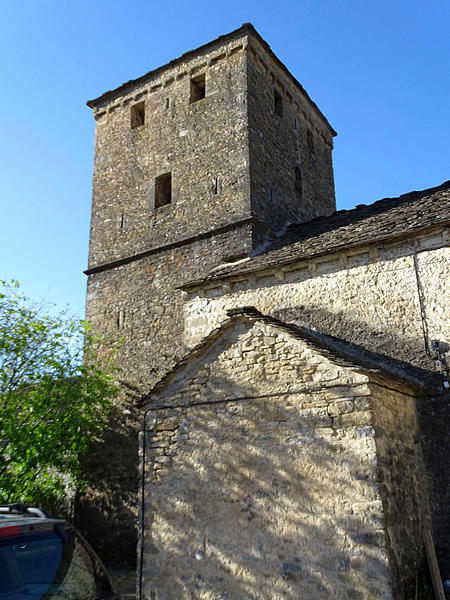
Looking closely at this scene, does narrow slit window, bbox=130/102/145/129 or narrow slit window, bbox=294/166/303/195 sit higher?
narrow slit window, bbox=130/102/145/129

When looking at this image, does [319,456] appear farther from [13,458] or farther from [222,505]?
[13,458]

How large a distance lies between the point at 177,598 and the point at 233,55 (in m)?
13.1

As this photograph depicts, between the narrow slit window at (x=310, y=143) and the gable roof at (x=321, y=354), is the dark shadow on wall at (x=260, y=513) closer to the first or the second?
the gable roof at (x=321, y=354)

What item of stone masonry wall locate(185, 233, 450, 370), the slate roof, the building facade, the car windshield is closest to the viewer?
the car windshield

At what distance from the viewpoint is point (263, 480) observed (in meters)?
6.77

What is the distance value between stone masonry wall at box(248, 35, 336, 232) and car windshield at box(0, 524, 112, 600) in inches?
380

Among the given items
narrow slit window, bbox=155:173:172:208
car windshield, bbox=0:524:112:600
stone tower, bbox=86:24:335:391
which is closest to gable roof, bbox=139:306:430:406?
stone tower, bbox=86:24:335:391

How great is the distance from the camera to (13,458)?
34.0 ft

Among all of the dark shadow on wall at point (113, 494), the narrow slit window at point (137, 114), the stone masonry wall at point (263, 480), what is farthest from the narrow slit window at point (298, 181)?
the stone masonry wall at point (263, 480)

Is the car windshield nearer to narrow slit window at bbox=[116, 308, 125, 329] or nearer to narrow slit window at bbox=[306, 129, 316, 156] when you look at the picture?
narrow slit window at bbox=[116, 308, 125, 329]

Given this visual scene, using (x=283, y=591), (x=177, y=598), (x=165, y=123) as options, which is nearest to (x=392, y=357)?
(x=283, y=591)

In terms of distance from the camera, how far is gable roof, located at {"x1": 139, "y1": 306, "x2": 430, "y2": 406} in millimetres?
6953

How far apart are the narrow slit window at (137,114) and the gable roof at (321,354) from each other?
10189 millimetres

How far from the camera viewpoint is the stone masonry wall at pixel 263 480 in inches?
238
